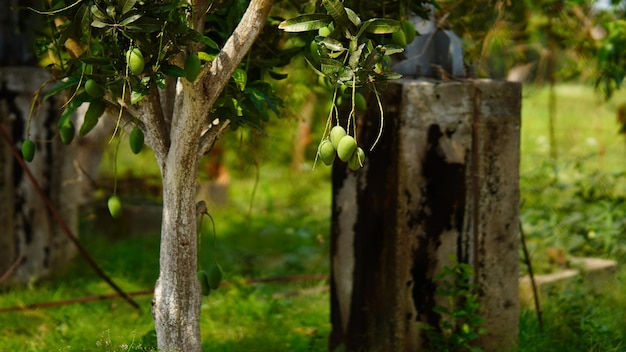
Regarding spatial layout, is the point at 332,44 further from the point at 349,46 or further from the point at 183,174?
the point at 183,174

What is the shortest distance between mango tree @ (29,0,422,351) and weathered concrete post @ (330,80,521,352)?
0.62m

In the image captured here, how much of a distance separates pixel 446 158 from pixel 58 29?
61.1 inches

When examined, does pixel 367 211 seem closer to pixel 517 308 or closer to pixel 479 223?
pixel 479 223

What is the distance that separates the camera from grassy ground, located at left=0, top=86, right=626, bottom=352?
150 inches

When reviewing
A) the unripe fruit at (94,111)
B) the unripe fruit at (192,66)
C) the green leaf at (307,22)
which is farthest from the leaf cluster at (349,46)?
the unripe fruit at (94,111)

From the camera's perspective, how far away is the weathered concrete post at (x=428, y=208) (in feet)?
11.3

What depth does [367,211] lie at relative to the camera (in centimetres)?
354

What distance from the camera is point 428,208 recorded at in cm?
346

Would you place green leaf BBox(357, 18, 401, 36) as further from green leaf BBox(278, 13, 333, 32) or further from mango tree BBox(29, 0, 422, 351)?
green leaf BBox(278, 13, 333, 32)

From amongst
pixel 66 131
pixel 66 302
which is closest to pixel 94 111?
pixel 66 131

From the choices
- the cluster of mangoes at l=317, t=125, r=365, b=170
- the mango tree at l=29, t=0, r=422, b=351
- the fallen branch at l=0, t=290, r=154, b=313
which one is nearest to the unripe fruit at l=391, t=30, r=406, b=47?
the mango tree at l=29, t=0, r=422, b=351

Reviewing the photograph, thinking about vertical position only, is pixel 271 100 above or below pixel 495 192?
above

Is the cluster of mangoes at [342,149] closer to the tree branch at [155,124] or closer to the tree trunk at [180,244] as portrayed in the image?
the tree trunk at [180,244]

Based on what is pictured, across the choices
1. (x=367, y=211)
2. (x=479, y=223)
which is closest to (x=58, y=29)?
(x=367, y=211)
